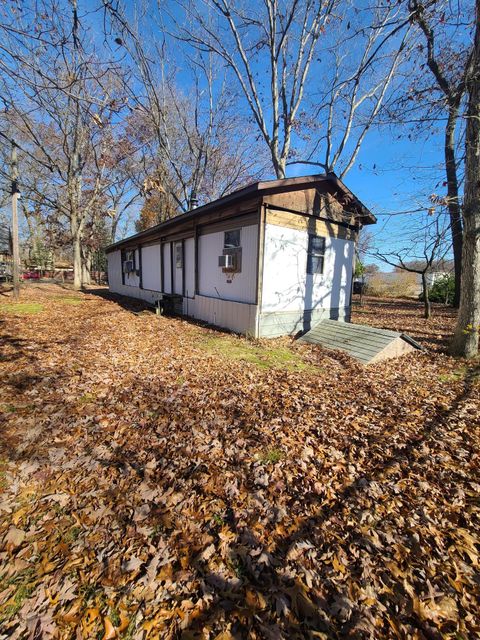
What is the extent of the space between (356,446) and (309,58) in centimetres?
1597

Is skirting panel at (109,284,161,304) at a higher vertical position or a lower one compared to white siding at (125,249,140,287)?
lower

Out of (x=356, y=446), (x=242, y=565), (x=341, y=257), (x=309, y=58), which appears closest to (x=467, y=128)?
(x=341, y=257)

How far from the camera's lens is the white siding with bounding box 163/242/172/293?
42.0 ft

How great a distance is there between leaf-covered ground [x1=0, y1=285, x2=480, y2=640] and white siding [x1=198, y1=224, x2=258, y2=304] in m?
3.74

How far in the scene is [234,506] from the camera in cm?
247

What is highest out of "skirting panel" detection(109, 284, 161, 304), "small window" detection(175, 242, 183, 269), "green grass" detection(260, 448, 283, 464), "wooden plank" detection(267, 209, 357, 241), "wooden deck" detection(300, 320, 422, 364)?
"wooden plank" detection(267, 209, 357, 241)

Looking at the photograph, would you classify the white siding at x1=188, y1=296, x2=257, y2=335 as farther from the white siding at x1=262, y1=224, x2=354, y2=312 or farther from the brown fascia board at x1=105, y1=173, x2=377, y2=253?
the brown fascia board at x1=105, y1=173, x2=377, y2=253

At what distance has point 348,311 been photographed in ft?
35.8

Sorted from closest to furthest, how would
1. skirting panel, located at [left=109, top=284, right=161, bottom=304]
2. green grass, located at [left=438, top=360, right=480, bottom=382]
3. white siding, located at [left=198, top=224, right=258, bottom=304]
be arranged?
green grass, located at [left=438, top=360, right=480, bottom=382]
white siding, located at [left=198, top=224, right=258, bottom=304]
skirting panel, located at [left=109, top=284, right=161, bottom=304]

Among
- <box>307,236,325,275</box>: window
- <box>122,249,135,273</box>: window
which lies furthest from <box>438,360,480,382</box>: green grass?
<box>122,249,135,273</box>: window

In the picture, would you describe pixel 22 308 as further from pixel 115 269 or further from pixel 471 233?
pixel 471 233

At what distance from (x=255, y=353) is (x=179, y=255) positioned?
7065mm

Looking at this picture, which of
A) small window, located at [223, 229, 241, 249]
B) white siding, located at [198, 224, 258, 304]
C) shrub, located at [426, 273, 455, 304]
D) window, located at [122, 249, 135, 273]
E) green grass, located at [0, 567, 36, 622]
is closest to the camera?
green grass, located at [0, 567, 36, 622]

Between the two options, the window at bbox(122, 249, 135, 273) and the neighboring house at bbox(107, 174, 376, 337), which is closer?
the neighboring house at bbox(107, 174, 376, 337)
